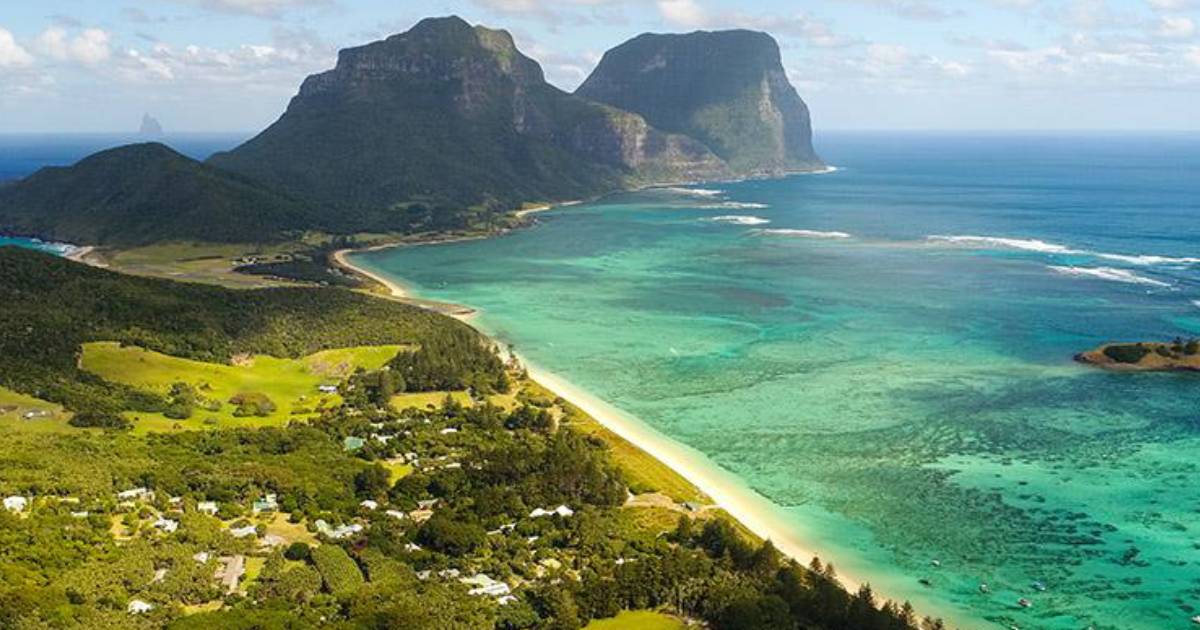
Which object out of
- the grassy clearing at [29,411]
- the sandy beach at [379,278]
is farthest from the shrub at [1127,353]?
the grassy clearing at [29,411]

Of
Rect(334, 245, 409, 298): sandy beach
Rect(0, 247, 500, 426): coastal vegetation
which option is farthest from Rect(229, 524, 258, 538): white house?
Rect(334, 245, 409, 298): sandy beach

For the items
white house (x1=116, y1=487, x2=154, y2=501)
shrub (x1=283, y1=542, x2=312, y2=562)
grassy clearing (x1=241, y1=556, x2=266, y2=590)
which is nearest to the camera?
grassy clearing (x1=241, y1=556, x2=266, y2=590)

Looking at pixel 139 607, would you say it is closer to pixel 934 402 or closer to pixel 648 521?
→ pixel 648 521

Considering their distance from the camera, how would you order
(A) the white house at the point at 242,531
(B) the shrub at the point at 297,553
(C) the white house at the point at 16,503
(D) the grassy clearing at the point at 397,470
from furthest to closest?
(D) the grassy clearing at the point at 397,470
(A) the white house at the point at 242,531
(C) the white house at the point at 16,503
(B) the shrub at the point at 297,553

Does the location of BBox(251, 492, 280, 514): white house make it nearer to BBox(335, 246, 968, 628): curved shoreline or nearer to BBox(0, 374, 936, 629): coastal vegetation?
BBox(0, 374, 936, 629): coastal vegetation

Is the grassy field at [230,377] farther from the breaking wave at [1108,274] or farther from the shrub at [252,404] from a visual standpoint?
the breaking wave at [1108,274]

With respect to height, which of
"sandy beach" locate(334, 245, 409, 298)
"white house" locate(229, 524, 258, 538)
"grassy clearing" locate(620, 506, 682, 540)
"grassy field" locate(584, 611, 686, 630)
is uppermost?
"sandy beach" locate(334, 245, 409, 298)
